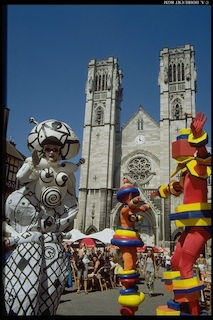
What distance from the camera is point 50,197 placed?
382 centimetres

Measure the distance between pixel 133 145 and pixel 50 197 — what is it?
27408 millimetres

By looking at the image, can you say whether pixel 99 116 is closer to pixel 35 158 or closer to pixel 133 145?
pixel 133 145

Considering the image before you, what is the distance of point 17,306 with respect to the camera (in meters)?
3.25

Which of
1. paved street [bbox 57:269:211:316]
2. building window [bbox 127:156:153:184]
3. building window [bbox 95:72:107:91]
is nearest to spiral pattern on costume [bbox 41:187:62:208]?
paved street [bbox 57:269:211:316]

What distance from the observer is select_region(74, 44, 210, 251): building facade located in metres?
27.2

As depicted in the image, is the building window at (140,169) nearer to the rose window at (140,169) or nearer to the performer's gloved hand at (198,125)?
the rose window at (140,169)

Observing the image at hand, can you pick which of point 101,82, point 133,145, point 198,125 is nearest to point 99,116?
point 101,82

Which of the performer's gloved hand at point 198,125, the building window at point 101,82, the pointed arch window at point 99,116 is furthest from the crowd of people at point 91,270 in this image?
the building window at point 101,82

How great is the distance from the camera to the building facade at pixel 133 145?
27234 mm

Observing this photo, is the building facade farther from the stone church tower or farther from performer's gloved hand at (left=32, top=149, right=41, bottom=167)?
performer's gloved hand at (left=32, top=149, right=41, bottom=167)

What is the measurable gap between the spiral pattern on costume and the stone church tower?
75.4 feet

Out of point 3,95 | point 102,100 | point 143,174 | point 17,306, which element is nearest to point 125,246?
point 17,306

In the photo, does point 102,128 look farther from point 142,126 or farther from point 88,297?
point 88,297

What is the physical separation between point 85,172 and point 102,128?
542cm
